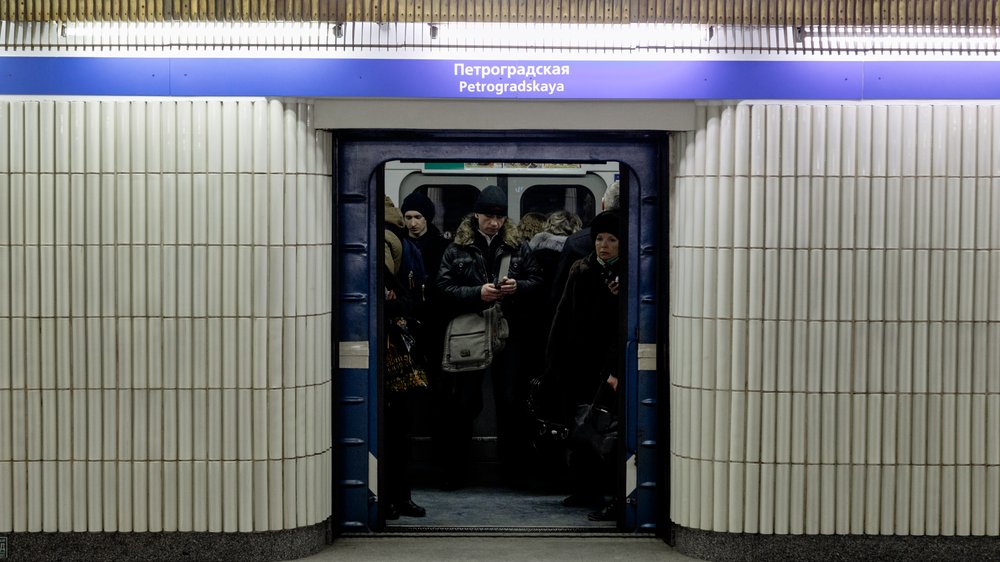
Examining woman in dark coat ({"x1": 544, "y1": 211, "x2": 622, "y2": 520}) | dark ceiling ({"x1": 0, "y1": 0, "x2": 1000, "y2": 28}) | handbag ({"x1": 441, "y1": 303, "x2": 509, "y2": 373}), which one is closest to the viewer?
dark ceiling ({"x1": 0, "y1": 0, "x2": 1000, "y2": 28})

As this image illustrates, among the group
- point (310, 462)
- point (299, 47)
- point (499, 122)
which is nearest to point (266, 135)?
point (299, 47)

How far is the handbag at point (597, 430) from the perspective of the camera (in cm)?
665

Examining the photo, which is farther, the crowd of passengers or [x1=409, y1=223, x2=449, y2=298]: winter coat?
[x1=409, y1=223, x2=449, y2=298]: winter coat

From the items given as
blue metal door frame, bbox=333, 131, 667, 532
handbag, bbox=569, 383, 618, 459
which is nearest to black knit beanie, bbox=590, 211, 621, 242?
blue metal door frame, bbox=333, 131, 667, 532

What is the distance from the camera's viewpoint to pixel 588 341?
23.5ft

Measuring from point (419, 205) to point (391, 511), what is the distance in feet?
7.21

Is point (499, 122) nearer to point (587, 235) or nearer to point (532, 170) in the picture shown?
point (587, 235)

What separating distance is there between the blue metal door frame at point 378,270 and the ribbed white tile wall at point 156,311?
33 cm

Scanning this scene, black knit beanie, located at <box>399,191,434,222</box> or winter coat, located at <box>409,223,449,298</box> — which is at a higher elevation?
black knit beanie, located at <box>399,191,434,222</box>

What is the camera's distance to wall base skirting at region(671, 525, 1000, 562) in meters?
5.89

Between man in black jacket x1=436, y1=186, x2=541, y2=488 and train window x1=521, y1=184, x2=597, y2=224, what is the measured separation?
0.25 metres

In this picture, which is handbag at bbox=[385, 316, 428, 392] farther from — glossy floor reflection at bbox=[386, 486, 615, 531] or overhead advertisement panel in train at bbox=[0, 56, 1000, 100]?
overhead advertisement panel in train at bbox=[0, 56, 1000, 100]

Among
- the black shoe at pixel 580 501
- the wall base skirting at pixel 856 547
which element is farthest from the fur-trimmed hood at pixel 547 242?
the wall base skirting at pixel 856 547

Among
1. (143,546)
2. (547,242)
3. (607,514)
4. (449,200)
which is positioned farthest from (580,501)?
(143,546)
